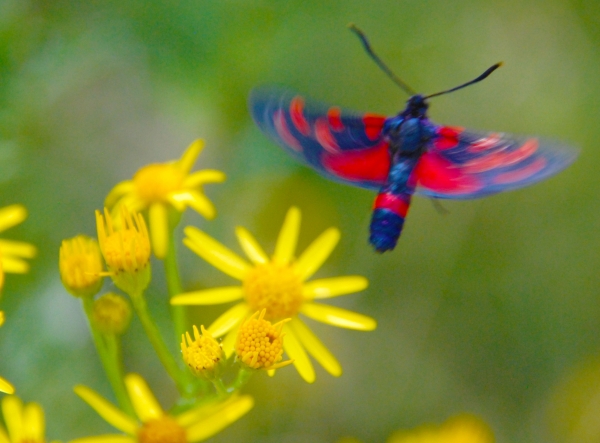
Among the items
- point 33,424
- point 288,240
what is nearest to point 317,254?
point 288,240

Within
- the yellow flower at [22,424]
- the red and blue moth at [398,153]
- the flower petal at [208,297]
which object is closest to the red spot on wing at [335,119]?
the red and blue moth at [398,153]

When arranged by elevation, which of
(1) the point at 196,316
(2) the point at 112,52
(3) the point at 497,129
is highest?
(2) the point at 112,52

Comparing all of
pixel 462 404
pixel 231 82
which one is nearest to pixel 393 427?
pixel 462 404

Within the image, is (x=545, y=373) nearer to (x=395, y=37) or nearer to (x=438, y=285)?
(x=438, y=285)

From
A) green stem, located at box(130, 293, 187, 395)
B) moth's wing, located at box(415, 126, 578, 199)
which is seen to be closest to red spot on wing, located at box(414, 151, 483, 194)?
moth's wing, located at box(415, 126, 578, 199)

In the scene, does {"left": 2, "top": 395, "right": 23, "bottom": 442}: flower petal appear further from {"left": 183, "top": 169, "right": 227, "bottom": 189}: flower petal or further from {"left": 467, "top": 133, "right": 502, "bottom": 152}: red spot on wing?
→ {"left": 467, "top": 133, "right": 502, "bottom": 152}: red spot on wing

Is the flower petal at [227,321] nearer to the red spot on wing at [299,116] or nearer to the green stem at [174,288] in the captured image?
the green stem at [174,288]
